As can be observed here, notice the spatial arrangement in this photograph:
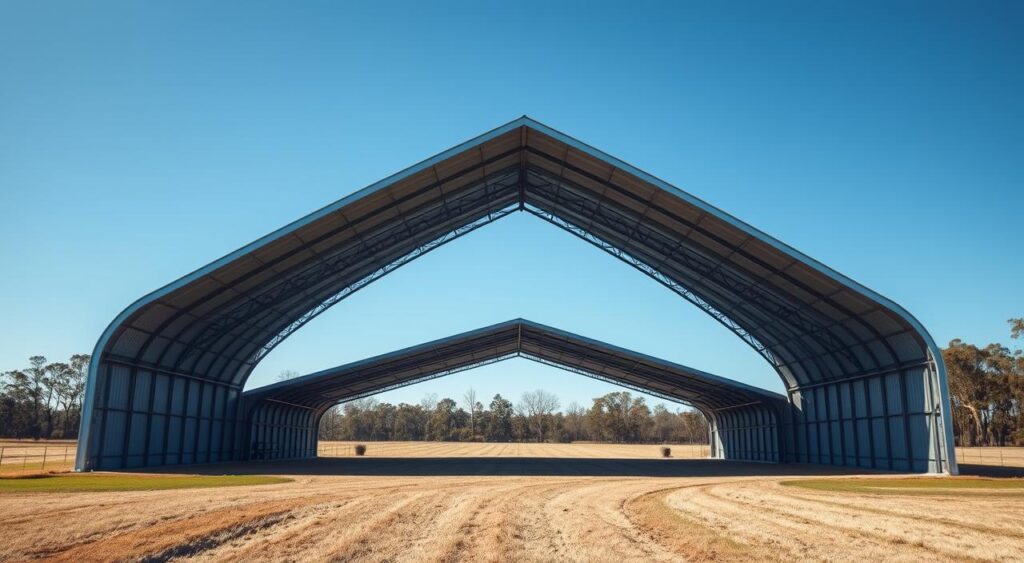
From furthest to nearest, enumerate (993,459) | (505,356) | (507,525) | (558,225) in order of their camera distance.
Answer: (505,356), (993,459), (558,225), (507,525)

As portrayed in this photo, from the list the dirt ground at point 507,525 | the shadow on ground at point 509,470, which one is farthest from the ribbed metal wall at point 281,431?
the dirt ground at point 507,525

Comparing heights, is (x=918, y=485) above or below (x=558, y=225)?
below

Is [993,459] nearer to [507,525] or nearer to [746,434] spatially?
[746,434]

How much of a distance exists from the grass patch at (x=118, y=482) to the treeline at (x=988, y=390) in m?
99.5

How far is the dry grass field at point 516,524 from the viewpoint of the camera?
1299cm

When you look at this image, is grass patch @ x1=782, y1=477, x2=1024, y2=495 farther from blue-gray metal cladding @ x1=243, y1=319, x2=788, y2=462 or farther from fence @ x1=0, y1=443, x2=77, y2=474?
fence @ x1=0, y1=443, x2=77, y2=474

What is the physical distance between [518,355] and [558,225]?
23.8 m

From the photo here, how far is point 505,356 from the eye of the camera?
6731cm

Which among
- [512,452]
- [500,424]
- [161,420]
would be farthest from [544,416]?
[161,420]

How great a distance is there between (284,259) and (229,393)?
16.2 m

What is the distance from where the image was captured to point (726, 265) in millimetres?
41094

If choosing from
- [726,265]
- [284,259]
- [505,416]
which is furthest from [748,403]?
[505,416]

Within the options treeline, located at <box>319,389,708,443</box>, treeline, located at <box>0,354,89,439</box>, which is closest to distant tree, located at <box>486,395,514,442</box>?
treeline, located at <box>319,389,708,443</box>

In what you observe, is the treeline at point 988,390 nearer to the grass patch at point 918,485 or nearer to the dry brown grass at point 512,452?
the dry brown grass at point 512,452
